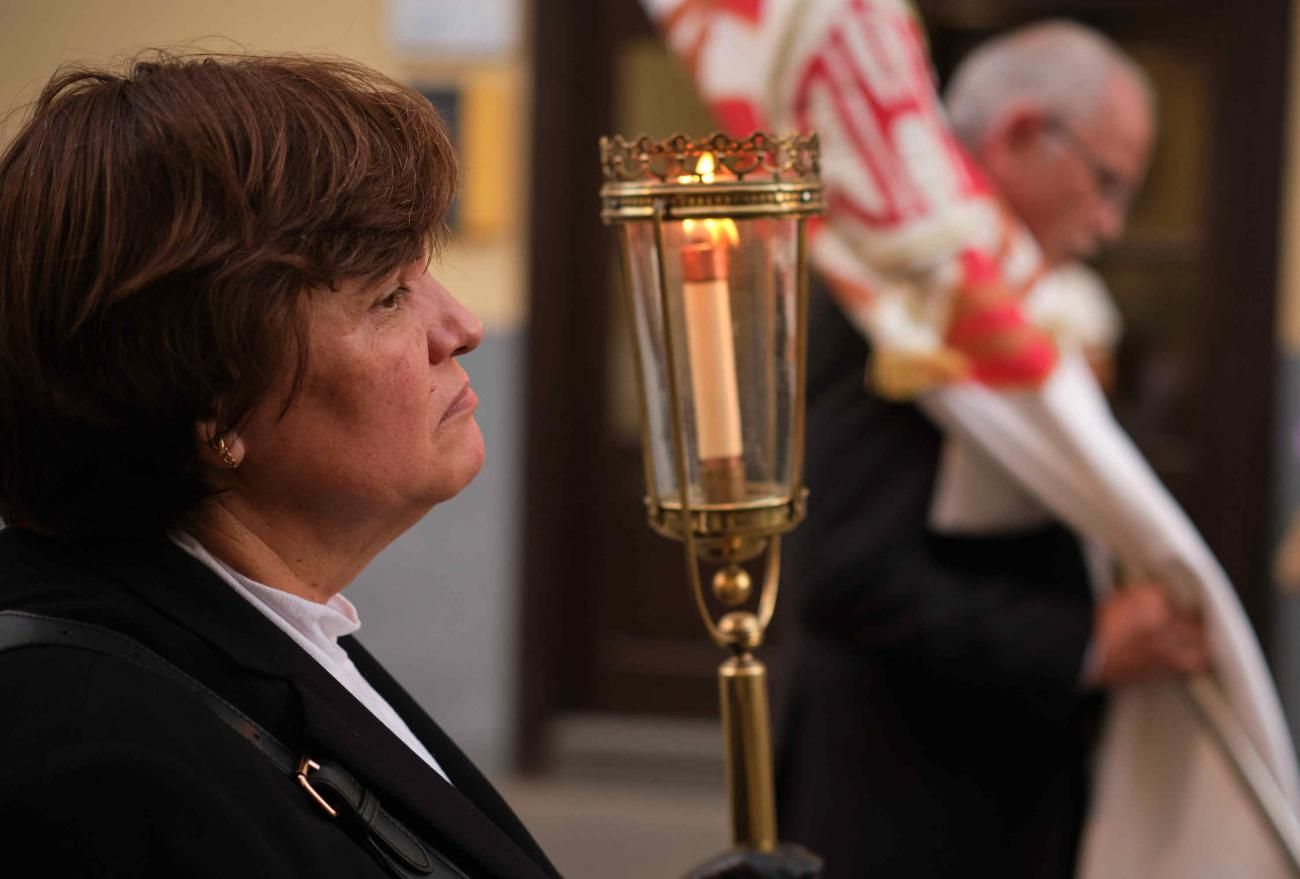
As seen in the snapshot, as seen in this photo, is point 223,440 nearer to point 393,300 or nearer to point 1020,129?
point 393,300

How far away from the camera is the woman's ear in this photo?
1220 mm

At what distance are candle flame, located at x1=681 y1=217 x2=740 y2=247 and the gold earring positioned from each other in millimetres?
413

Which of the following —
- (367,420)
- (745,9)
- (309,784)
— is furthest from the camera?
(745,9)

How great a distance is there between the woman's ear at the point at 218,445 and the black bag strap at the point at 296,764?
0.54 ft

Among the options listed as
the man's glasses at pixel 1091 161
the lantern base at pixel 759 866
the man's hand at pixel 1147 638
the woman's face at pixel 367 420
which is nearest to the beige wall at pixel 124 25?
the man's glasses at pixel 1091 161

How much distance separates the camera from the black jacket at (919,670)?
245 centimetres

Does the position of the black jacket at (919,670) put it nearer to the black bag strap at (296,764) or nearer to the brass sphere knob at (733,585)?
the brass sphere knob at (733,585)

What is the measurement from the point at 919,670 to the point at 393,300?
1.39 m

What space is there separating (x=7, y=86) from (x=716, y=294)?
3497 millimetres

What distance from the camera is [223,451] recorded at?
1.23m

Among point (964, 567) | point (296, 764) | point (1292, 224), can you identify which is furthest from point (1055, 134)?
point (1292, 224)

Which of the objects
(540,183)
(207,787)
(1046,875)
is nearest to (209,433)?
(207,787)

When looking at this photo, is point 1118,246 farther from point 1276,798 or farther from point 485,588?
point 1276,798

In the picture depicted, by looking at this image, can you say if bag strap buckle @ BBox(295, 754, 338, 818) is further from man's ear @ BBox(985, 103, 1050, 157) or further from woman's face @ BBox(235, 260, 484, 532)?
man's ear @ BBox(985, 103, 1050, 157)
